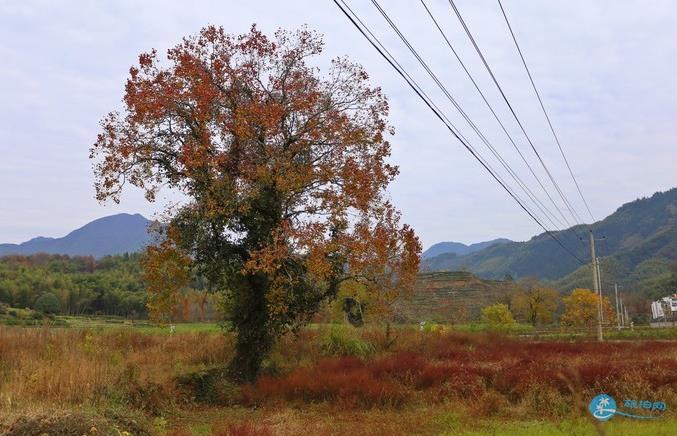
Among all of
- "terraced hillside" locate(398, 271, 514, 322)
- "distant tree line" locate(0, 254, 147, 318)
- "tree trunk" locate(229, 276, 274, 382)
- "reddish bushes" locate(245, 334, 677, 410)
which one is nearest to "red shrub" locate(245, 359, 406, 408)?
"reddish bushes" locate(245, 334, 677, 410)

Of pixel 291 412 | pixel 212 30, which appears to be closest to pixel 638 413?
pixel 291 412

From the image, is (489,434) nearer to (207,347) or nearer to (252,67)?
(252,67)

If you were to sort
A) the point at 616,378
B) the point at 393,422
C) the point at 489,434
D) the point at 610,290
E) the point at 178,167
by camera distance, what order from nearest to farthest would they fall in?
the point at 489,434 < the point at 393,422 < the point at 616,378 < the point at 178,167 < the point at 610,290

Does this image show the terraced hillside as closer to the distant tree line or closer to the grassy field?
the distant tree line

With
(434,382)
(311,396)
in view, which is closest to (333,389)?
(311,396)

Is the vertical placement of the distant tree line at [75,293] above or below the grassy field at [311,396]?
above

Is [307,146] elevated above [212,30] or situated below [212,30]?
below

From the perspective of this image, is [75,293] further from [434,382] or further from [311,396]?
[434,382]

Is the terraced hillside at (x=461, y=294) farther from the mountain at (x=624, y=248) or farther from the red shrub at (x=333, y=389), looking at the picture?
the red shrub at (x=333, y=389)

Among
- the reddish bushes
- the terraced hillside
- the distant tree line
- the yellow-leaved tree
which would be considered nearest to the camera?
the reddish bushes

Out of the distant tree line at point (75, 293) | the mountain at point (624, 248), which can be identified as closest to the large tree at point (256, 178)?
the distant tree line at point (75, 293)

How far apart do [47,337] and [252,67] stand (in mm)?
12043

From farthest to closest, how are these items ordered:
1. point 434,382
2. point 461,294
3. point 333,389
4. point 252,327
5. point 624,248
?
point 624,248
point 461,294
point 252,327
point 434,382
point 333,389

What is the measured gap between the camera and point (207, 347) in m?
24.0
